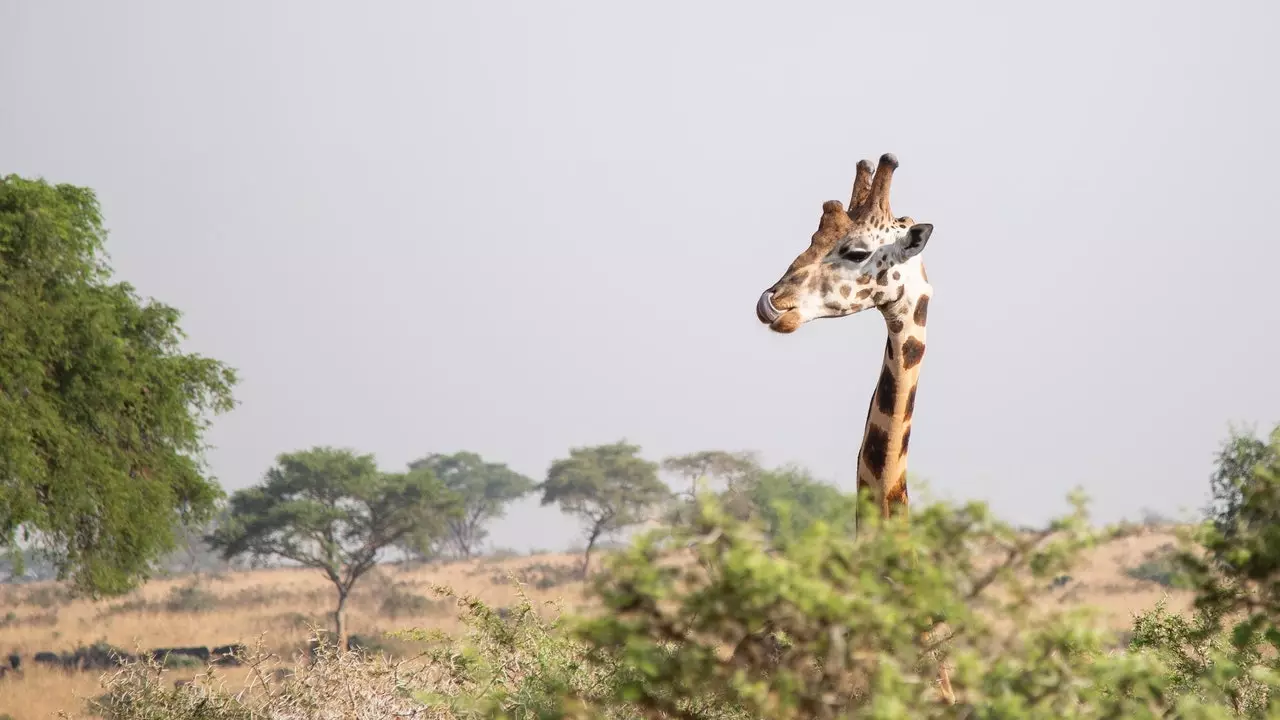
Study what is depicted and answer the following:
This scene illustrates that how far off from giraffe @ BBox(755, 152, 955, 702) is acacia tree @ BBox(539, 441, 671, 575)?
5216 centimetres

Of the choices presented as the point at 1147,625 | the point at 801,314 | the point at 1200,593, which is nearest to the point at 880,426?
the point at 801,314

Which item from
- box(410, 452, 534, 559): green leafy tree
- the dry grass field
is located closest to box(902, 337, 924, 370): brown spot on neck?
the dry grass field

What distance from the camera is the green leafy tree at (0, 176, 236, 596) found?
20344 millimetres

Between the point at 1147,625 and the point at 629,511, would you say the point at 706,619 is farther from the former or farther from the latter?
the point at 629,511

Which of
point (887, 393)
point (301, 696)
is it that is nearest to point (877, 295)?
point (887, 393)

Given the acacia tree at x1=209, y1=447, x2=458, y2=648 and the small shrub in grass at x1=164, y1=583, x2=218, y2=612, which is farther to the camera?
the small shrub in grass at x1=164, y1=583, x2=218, y2=612

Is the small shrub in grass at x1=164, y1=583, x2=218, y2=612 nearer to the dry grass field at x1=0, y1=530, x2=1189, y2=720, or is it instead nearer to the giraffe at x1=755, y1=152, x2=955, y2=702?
the dry grass field at x1=0, y1=530, x2=1189, y2=720

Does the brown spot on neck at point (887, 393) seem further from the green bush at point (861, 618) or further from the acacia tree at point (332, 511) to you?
the acacia tree at point (332, 511)

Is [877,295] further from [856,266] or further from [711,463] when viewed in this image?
[711,463]

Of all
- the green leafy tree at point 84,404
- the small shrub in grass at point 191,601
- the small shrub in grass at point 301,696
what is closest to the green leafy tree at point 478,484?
the small shrub in grass at point 191,601

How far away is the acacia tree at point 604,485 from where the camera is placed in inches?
2386

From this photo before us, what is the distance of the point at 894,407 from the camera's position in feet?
26.0

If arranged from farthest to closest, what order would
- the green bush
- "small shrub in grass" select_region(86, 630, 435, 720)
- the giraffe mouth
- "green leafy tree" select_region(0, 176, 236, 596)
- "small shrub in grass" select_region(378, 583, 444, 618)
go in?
"small shrub in grass" select_region(378, 583, 444, 618) < "green leafy tree" select_region(0, 176, 236, 596) < "small shrub in grass" select_region(86, 630, 435, 720) < the giraffe mouth < the green bush

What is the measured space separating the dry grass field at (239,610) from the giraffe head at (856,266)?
20.0 meters
